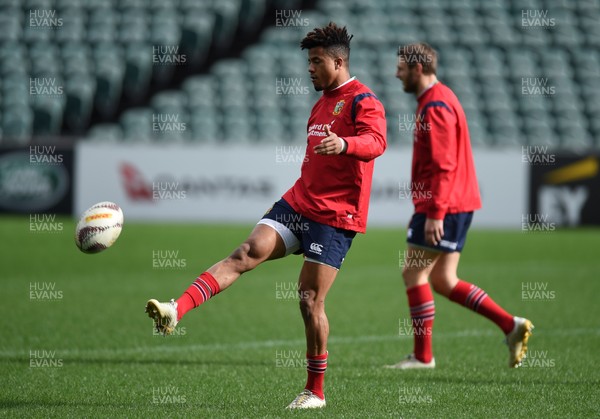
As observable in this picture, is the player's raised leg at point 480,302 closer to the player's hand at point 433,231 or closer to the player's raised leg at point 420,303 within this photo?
the player's raised leg at point 420,303

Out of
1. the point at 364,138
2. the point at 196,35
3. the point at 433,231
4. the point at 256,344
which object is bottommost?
the point at 256,344

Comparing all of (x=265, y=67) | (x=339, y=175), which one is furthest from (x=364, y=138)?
(x=265, y=67)

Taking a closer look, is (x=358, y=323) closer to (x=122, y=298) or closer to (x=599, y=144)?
(x=122, y=298)

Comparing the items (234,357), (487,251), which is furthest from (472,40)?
(234,357)

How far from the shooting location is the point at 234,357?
6824 millimetres

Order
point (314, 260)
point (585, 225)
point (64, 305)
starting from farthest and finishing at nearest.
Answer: point (585, 225), point (64, 305), point (314, 260)

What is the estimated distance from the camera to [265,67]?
76.0 ft

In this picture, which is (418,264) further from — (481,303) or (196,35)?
(196,35)

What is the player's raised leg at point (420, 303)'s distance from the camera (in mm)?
6566

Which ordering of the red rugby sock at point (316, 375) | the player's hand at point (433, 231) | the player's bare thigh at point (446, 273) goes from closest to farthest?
the red rugby sock at point (316, 375), the player's hand at point (433, 231), the player's bare thigh at point (446, 273)

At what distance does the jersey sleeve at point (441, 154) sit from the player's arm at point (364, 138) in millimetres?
1122

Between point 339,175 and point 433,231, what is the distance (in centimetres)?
114

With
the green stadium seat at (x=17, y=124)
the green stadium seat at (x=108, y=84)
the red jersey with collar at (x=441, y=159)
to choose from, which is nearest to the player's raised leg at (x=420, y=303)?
the red jersey with collar at (x=441, y=159)

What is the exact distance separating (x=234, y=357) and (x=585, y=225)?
45.0ft
